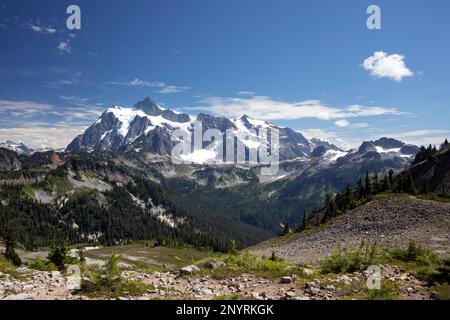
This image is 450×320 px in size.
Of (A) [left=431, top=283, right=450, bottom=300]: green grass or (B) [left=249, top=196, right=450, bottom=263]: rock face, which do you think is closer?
(A) [left=431, top=283, right=450, bottom=300]: green grass

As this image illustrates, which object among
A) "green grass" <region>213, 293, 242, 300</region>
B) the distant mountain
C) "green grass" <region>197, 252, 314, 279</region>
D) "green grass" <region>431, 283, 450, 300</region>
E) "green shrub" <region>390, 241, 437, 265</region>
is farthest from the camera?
the distant mountain

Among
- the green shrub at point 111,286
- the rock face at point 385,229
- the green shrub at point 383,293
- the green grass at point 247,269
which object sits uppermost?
the green shrub at point 111,286

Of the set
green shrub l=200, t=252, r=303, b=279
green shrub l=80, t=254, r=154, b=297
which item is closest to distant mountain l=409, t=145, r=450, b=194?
green shrub l=200, t=252, r=303, b=279

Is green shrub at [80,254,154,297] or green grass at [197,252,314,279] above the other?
green shrub at [80,254,154,297]

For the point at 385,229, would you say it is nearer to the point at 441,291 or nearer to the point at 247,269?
the point at 441,291

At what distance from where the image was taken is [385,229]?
186ft

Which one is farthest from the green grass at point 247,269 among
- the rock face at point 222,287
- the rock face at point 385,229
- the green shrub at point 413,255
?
the rock face at point 385,229

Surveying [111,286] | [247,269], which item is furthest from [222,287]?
[111,286]

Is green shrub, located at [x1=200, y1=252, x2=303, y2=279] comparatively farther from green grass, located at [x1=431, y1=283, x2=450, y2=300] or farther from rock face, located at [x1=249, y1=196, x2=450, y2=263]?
rock face, located at [x1=249, y1=196, x2=450, y2=263]

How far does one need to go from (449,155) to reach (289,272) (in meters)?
160

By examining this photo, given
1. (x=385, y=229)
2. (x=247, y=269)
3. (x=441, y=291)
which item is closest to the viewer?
(x=441, y=291)

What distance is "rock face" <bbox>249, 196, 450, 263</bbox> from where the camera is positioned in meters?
48.1

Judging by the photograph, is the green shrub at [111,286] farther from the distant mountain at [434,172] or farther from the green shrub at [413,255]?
the distant mountain at [434,172]

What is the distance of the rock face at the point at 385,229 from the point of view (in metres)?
48.1
